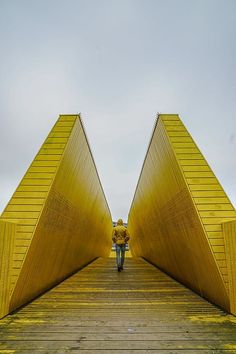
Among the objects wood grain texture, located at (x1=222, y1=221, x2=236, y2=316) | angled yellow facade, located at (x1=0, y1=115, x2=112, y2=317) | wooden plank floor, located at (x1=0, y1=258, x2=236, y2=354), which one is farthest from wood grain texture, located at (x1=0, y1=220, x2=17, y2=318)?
wood grain texture, located at (x1=222, y1=221, x2=236, y2=316)

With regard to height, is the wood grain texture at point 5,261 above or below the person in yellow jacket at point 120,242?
below

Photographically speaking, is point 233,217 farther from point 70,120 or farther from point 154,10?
point 154,10

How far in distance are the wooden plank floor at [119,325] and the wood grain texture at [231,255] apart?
0.26 m

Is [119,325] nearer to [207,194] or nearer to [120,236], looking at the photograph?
[207,194]

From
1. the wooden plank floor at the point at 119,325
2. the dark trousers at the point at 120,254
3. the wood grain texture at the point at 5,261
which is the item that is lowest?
the wooden plank floor at the point at 119,325

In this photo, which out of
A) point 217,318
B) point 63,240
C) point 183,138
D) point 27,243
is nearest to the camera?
point 217,318

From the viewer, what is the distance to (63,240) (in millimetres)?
5316

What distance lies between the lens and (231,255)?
3.06m

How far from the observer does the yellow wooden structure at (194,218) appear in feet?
10.3

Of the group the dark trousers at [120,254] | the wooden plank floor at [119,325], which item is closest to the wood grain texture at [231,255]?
the wooden plank floor at [119,325]

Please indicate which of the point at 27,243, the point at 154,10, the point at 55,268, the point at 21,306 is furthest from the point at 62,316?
the point at 154,10

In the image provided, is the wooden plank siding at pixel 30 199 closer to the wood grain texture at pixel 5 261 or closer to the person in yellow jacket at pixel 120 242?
the wood grain texture at pixel 5 261

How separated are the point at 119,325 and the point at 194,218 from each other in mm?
2060

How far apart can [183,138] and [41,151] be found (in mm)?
3206
